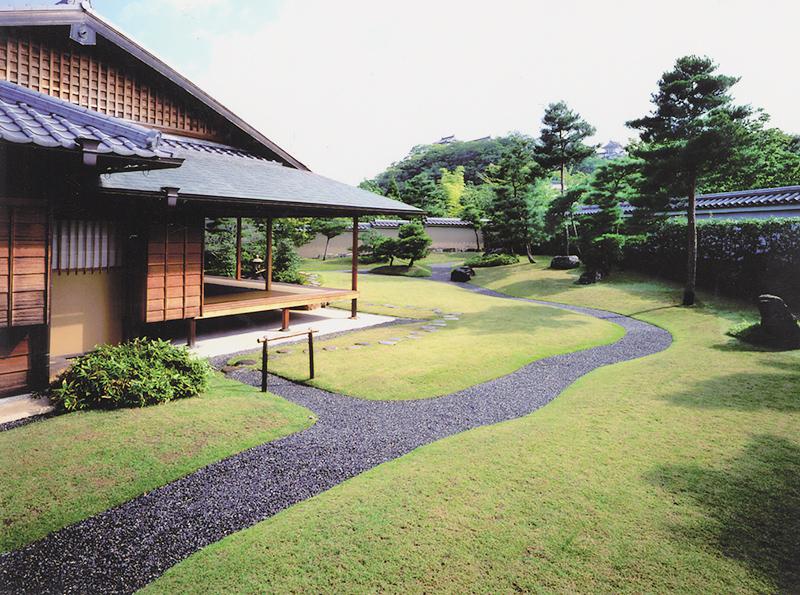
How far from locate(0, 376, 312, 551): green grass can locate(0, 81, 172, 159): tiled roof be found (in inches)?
116

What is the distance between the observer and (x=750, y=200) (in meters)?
18.3

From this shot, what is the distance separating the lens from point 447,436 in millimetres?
5742

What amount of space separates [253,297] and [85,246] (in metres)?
4.15

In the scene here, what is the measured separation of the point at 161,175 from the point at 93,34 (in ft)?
10.3

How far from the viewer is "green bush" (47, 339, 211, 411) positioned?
6.09 meters

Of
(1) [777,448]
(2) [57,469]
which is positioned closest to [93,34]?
(2) [57,469]

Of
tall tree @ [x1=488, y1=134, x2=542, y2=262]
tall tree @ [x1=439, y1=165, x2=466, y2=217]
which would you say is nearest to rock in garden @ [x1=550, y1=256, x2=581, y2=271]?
tall tree @ [x1=488, y1=134, x2=542, y2=262]

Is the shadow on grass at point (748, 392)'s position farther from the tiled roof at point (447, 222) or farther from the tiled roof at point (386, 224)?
the tiled roof at point (447, 222)

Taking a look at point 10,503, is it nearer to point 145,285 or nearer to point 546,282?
point 145,285

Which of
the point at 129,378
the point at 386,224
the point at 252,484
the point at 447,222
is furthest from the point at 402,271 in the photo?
the point at 252,484

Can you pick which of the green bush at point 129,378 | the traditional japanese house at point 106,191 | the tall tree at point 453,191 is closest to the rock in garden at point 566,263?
the traditional japanese house at point 106,191

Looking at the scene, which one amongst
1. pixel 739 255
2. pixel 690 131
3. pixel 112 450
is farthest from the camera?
pixel 739 255

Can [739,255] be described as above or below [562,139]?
below

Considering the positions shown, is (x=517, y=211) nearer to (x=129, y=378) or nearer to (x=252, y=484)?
(x=129, y=378)
